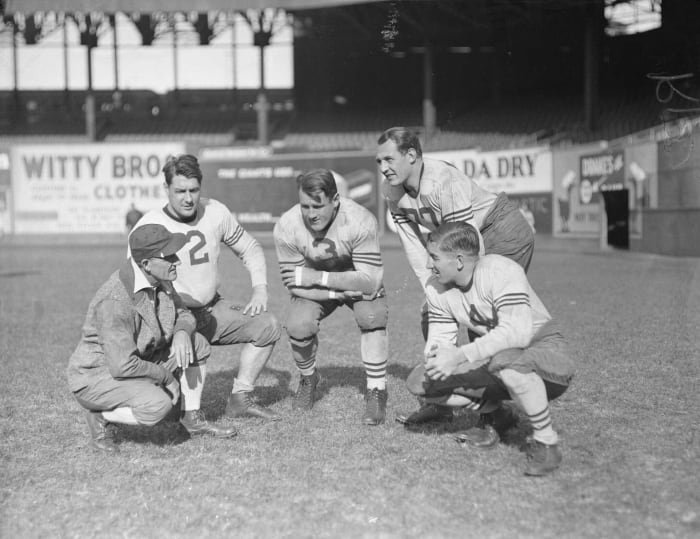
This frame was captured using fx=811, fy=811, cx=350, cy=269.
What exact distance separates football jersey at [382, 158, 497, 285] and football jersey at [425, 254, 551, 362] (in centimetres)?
52

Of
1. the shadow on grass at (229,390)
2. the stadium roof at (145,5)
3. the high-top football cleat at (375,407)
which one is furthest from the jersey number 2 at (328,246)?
the stadium roof at (145,5)

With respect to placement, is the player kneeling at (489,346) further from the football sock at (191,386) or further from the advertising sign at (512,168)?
the advertising sign at (512,168)

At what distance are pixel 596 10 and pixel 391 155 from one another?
99.1ft

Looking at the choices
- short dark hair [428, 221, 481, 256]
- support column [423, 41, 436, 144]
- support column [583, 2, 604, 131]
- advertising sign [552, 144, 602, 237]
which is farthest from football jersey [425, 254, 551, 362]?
support column [423, 41, 436, 144]

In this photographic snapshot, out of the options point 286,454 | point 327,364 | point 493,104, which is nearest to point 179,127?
point 493,104

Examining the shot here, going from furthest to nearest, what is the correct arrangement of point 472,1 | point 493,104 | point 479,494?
point 493,104 < point 472,1 < point 479,494

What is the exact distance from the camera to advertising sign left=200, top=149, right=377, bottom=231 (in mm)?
33469

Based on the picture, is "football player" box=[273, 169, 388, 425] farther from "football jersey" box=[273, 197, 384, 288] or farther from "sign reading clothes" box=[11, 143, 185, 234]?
"sign reading clothes" box=[11, 143, 185, 234]

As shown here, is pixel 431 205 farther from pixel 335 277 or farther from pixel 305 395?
pixel 305 395

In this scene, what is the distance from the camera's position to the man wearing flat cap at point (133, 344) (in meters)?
4.80

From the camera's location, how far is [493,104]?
40.5 m

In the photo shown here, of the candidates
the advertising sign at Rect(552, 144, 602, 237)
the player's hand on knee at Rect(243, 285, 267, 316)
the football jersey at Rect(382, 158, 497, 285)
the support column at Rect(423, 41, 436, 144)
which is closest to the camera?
the football jersey at Rect(382, 158, 497, 285)

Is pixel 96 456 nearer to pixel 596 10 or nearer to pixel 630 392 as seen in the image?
pixel 630 392

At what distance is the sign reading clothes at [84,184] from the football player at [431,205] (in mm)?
32354
